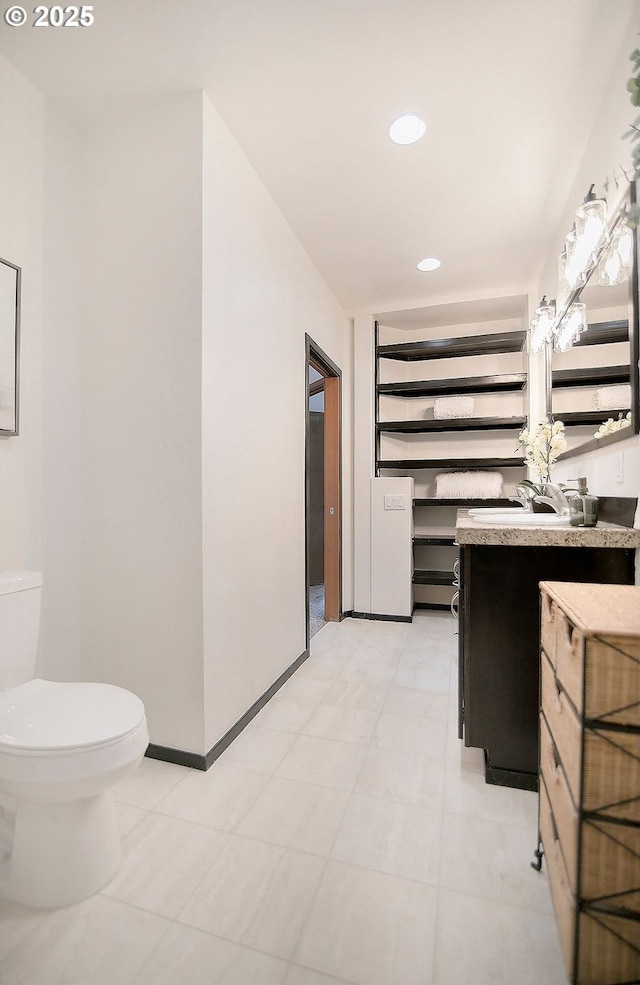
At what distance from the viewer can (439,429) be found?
402 centimetres

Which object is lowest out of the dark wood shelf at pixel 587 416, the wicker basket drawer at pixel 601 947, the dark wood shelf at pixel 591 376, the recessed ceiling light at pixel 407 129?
the wicker basket drawer at pixel 601 947

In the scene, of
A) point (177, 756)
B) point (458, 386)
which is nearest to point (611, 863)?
point (177, 756)

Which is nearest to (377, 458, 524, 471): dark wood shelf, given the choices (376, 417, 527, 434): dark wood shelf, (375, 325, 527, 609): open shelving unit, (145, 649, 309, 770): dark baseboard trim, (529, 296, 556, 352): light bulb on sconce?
(375, 325, 527, 609): open shelving unit

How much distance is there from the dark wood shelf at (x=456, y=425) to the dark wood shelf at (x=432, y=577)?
48.5 inches

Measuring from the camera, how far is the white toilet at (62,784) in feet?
3.91

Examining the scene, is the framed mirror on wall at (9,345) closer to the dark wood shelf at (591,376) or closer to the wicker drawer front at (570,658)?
the wicker drawer front at (570,658)

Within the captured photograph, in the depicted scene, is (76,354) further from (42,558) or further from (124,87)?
(124,87)

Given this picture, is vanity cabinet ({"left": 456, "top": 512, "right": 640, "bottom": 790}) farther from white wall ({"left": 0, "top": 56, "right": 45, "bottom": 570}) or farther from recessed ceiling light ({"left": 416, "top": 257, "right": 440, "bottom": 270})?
recessed ceiling light ({"left": 416, "top": 257, "right": 440, "bottom": 270})

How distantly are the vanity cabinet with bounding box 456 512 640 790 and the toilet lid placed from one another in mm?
1174

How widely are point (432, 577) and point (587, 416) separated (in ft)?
6.99

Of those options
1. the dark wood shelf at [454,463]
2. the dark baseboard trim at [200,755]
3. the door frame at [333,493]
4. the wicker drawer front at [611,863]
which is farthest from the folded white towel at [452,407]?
the wicker drawer front at [611,863]

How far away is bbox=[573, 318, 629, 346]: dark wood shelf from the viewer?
5.65 ft

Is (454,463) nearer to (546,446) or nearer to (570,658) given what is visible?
(546,446)

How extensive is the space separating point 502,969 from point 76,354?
2426 mm
